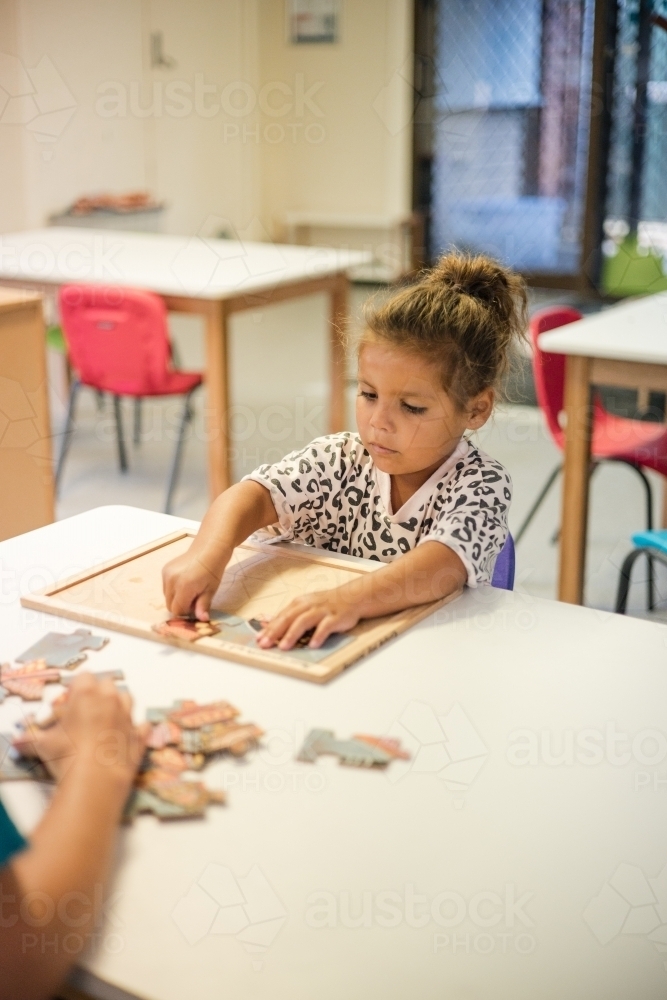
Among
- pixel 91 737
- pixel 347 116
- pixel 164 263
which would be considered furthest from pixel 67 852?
pixel 347 116

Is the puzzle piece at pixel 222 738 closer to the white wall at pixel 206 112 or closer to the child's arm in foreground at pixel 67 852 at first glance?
the child's arm in foreground at pixel 67 852

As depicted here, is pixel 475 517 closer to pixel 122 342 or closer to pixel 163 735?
pixel 163 735

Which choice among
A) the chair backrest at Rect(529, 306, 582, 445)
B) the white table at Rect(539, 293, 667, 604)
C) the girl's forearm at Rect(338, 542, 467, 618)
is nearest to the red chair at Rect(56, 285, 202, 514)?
the chair backrest at Rect(529, 306, 582, 445)

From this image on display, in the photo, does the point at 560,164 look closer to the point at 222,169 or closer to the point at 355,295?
the point at 355,295

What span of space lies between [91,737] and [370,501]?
0.69 metres

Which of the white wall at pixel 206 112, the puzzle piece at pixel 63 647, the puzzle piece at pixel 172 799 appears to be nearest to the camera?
the puzzle piece at pixel 172 799

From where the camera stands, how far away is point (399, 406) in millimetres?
1295

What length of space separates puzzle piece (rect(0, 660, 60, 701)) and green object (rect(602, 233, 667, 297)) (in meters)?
5.23

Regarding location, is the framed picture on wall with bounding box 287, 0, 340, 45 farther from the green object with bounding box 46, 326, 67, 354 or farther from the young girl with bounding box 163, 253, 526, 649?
the young girl with bounding box 163, 253, 526, 649

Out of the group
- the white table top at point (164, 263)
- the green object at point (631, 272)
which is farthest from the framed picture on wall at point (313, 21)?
the white table top at point (164, 263)

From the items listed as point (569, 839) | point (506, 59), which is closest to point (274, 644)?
point (569, 839)

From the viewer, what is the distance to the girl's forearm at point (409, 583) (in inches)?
42.8

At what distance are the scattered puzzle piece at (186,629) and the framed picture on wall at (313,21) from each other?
5829mm

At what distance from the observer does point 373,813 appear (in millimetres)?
774
